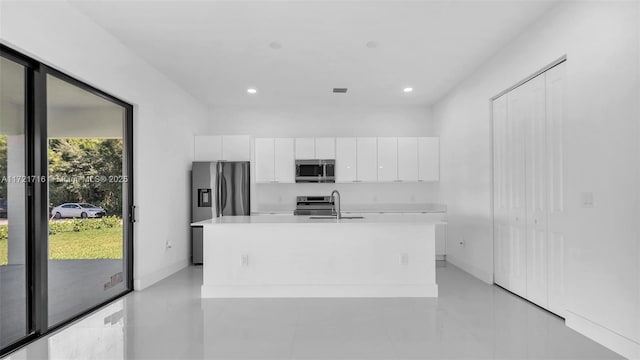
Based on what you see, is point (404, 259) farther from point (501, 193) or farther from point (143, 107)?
point (143, 107)

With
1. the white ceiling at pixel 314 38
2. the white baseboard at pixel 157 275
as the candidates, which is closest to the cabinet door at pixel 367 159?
the white ceiling at pixel 314 38

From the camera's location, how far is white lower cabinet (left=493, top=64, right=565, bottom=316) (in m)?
3.21

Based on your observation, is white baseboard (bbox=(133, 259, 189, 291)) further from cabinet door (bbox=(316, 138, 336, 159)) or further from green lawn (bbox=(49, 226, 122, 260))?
cabinet door (bbox=(316, 138, 336, 159))

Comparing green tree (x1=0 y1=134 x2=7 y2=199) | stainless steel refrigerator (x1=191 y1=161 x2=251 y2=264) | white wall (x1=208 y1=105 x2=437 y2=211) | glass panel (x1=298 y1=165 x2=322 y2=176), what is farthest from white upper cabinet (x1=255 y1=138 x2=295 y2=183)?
green tree (x1=0 y1=134 x2=7 y2=199)

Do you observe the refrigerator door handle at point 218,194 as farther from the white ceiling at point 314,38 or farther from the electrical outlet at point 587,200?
the electrical outlet at point 587,200

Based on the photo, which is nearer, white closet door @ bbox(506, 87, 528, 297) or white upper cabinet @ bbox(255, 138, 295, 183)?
white closet door @ bbox(506, 87, 528, 297)

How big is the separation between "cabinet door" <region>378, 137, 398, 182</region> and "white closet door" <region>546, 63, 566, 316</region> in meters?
3.03

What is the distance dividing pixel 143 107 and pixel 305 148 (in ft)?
9.02

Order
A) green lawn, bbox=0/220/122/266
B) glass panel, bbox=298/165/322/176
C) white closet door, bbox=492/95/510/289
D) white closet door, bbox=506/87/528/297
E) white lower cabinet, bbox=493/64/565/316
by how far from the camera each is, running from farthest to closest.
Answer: glass panel, bbox=298/165/322/176 → white closet door, bbox=492/95/510/289 → white closet door, bbox=506/87/528/297 → white lower cabinet, bbox=493/64/565/316 → green lawn, bbox=0/220/122/266

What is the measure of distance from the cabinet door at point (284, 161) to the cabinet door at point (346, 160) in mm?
807

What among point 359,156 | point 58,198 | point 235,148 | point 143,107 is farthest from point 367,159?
point 58,198

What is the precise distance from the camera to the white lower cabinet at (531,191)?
321 cm

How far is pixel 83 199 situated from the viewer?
3.43 m

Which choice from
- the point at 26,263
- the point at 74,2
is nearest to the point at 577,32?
the point at 74,2
